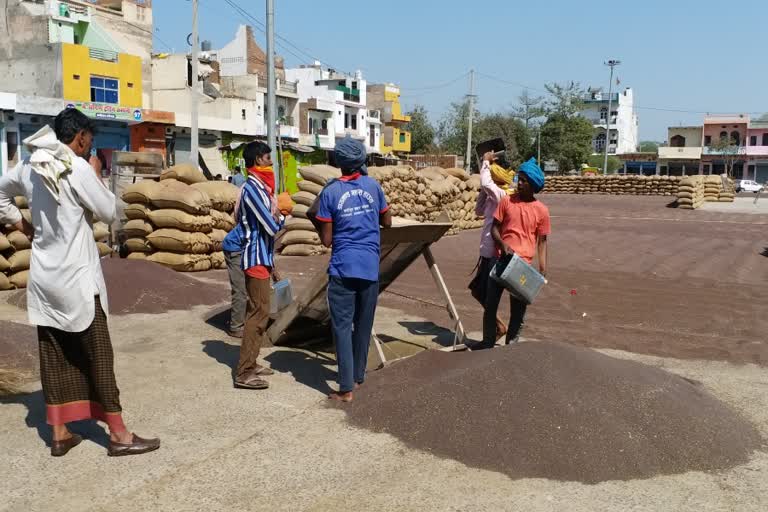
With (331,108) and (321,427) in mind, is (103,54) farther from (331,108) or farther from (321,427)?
(321,427)

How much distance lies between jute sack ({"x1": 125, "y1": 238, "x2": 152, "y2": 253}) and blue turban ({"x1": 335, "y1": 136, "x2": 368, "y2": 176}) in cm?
644

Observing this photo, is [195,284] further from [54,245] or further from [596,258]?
[596,258]

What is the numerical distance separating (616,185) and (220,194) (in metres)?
34.6

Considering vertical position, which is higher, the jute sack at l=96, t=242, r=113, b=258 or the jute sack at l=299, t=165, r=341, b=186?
the jute sack at l=299, t=165, r=341, b=186

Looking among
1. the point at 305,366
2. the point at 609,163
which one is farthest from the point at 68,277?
the point at 609,163

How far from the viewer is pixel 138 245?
10336 mm

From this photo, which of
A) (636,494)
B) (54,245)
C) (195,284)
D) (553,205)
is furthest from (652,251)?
(553,205)

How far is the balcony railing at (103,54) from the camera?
37094 mm

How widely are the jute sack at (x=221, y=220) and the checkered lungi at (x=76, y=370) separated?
6.74 m

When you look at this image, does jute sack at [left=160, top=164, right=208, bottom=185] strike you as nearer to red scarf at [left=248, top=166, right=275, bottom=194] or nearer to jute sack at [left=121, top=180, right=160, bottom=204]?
jute sack at [left=121, top=180, right=160, bottom=204]

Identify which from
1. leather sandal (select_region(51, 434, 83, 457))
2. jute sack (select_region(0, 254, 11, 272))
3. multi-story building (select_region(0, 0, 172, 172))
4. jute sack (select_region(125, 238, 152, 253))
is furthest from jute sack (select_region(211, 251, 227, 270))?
multi-story building (select_region(0, 0, 172, 172))

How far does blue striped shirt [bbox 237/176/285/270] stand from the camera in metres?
4.86

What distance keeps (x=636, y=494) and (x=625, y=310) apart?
493 cm

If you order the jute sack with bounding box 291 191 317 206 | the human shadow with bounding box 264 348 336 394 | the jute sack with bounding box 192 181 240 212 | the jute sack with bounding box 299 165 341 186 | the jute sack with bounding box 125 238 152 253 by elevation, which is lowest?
the human shadow with bounding box 264 348 336 394
